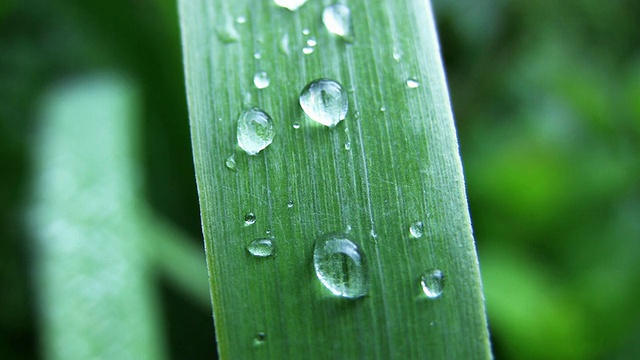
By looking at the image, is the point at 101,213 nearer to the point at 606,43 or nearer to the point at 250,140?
the point at 250,140

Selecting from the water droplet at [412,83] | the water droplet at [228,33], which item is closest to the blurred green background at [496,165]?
the water droplet at [228,33]

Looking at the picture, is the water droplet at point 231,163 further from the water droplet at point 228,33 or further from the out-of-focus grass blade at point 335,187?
the water droplet at point 228,33

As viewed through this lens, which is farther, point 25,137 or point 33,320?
point 25,137

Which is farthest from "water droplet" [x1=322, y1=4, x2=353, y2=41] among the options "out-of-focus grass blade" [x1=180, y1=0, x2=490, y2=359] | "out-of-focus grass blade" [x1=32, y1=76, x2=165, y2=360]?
"out-of-focus grass blade" [x1=32, y1=76, x2=165, y2=360]

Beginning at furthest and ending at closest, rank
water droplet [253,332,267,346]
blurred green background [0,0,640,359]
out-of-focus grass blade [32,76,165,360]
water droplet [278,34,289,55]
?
1. blurred green background [0,0,640,359]
2. out-of-focus grass blade [32,76,165,360]
3. water droplet [278,34,289,55]
4. water droplet [253,332,267,346]

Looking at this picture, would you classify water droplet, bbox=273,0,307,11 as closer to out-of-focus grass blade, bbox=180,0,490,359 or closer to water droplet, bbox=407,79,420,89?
out-of-focus grass blade, bbox=180,0,490,359

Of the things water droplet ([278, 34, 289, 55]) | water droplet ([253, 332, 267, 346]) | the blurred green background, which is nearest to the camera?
water droplet ([253, 332, 267, 346])

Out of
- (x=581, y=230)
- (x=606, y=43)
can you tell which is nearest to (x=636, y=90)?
(x=606, y=43)
